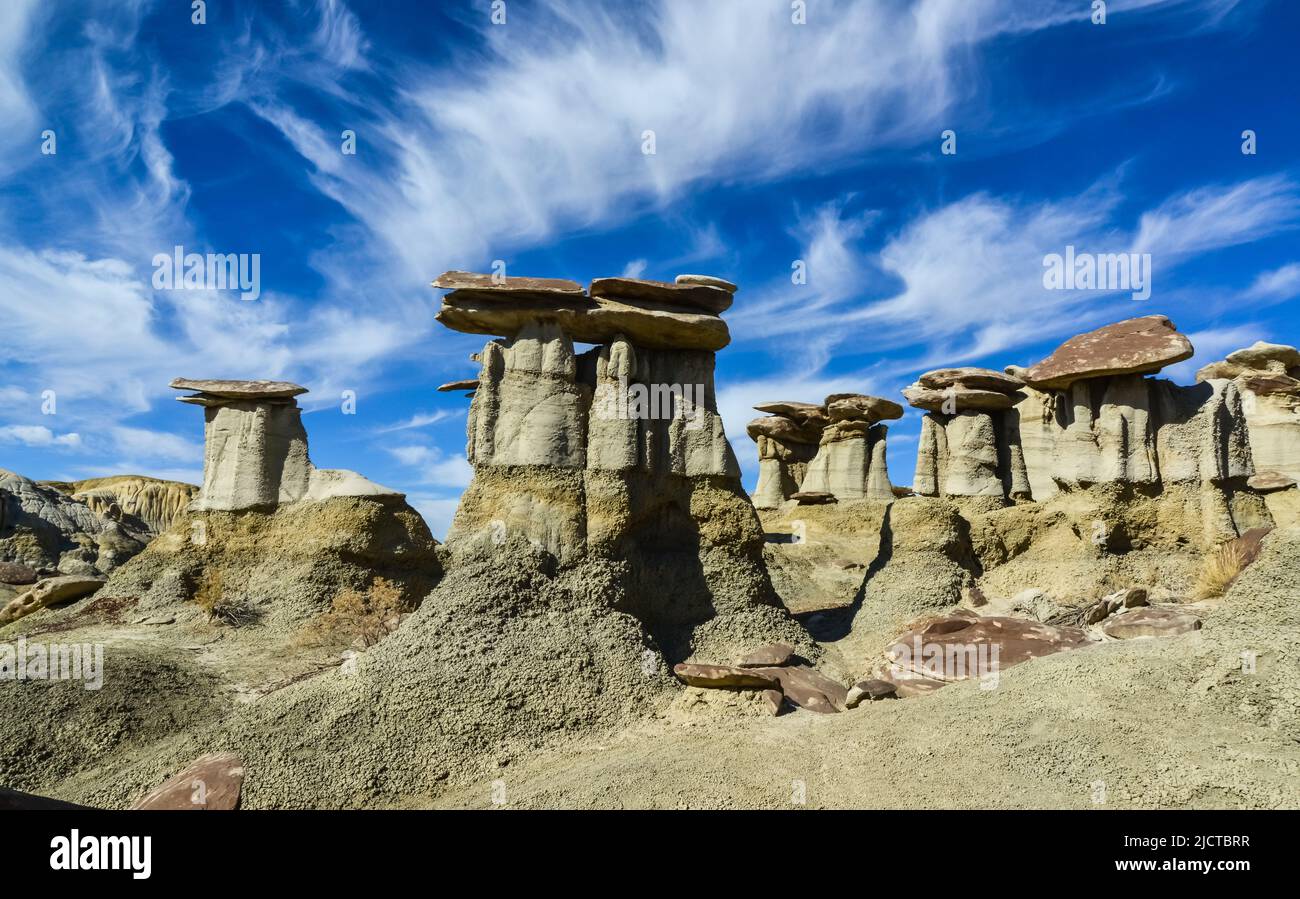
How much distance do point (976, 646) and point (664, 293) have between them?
654cm

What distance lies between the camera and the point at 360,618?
13.9 meters

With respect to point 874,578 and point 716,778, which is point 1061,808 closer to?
point 716,778

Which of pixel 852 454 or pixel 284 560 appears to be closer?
pixel 284 560

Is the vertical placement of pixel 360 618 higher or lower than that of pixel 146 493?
lower

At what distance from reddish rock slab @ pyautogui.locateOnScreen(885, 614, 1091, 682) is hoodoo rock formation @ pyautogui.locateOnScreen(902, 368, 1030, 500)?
6257 millimetres

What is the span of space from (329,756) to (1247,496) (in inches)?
550

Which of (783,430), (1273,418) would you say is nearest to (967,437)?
(1273,418)

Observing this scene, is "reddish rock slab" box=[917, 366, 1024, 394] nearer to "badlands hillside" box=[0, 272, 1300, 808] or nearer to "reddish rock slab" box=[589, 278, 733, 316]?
"badlands hillside" box=[0, 272, 1300, 808]

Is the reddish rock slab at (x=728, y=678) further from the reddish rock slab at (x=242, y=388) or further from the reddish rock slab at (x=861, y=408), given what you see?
the reddish rock slab at (x=861, y=408)

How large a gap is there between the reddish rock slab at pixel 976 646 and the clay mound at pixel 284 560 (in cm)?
820

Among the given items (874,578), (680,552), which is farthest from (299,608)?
(874,578)

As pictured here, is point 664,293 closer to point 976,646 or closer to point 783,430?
point 976,646
